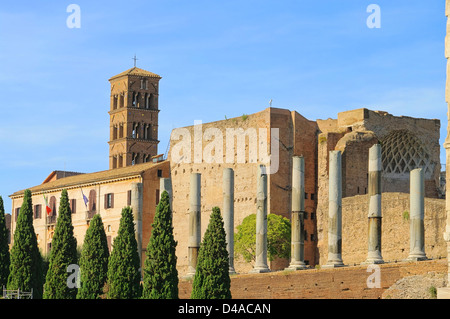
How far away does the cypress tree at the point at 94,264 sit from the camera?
4428 centimetres

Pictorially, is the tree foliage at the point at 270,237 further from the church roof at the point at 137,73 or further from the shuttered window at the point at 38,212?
the church roof at the point at 137,73

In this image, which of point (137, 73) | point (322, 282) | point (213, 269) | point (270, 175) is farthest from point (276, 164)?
point (137, 73)

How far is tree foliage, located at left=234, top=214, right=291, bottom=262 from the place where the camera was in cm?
5400

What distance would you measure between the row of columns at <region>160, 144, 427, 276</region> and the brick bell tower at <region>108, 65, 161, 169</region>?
34.6 m

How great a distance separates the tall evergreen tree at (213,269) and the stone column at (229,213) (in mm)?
6631

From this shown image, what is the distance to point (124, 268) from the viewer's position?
4322 centimetres

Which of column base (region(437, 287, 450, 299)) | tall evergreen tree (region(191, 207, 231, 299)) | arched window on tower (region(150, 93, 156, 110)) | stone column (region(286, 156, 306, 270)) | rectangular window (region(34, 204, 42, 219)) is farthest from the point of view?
arched window on tower (region(150, 93, 156, 110))

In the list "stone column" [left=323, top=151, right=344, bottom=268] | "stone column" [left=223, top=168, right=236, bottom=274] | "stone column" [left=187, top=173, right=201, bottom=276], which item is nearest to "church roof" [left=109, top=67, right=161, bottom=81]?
"stone column" [left=187, top=173, right=201, bottom=276]

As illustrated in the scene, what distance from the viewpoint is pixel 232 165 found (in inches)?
2286

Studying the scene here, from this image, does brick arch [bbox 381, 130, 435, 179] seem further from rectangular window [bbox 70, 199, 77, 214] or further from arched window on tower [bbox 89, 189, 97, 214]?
rectangular window [bbox 70, 199, 77, 214]

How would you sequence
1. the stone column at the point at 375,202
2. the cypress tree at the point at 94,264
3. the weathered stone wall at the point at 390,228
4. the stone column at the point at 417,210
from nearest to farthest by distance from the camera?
the stone column at the point at 417,210 < the stone column at the point at 375,202 < the cypress tree at the point at 94,264 < the weathered stone wall at the point at 390,228

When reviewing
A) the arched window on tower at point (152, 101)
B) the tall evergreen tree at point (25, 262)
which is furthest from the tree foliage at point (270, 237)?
the arched window on tower at point (152, 101)
